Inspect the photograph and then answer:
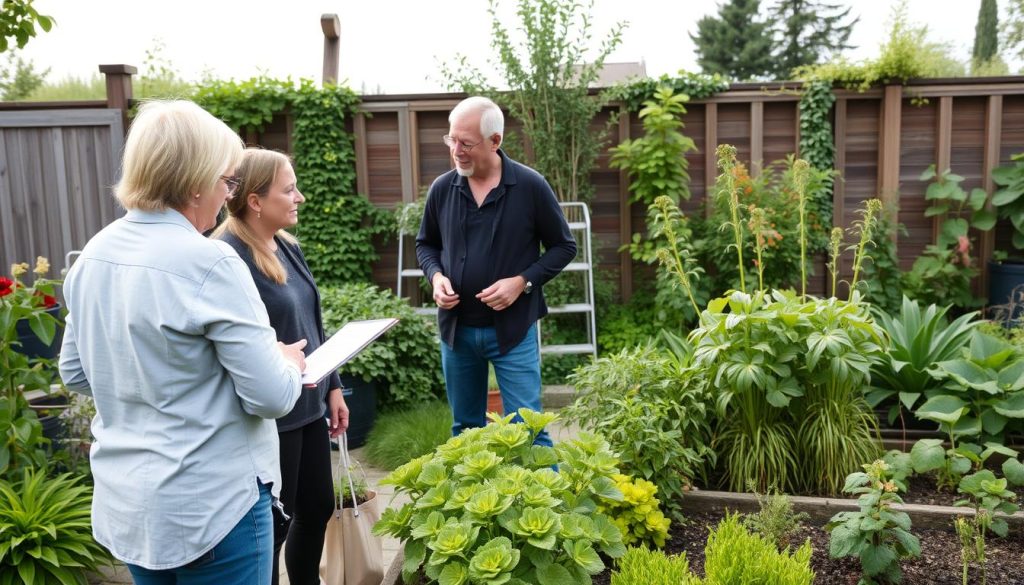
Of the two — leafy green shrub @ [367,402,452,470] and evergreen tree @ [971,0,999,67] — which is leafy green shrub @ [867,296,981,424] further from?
evergreen tree @ [971,0,999,67]

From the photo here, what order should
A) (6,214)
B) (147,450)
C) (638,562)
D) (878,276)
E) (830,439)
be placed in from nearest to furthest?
(147,450), (638,562), (830,439), (878,276), (6,214)

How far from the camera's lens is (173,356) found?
5.04ft

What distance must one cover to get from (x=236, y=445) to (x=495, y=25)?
5310mm

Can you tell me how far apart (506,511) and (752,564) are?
2.12ft

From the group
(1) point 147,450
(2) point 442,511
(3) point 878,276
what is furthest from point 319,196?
(1) point 147,450

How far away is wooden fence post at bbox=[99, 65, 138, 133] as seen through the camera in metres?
6.52

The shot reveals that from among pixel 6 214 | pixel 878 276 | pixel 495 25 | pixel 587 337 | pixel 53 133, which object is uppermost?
pixel 495 25

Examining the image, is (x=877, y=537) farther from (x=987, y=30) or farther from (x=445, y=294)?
(x=987, y=30)

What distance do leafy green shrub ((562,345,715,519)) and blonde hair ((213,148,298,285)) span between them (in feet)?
4.39

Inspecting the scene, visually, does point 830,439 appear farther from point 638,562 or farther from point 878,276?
point 878,276

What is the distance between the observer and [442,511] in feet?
7.25

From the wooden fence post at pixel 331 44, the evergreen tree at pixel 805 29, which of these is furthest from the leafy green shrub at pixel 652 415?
the evergreen tree at pixel 805 29

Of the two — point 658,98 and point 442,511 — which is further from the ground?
point 658,98

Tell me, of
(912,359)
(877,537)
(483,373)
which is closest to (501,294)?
(483,373)
